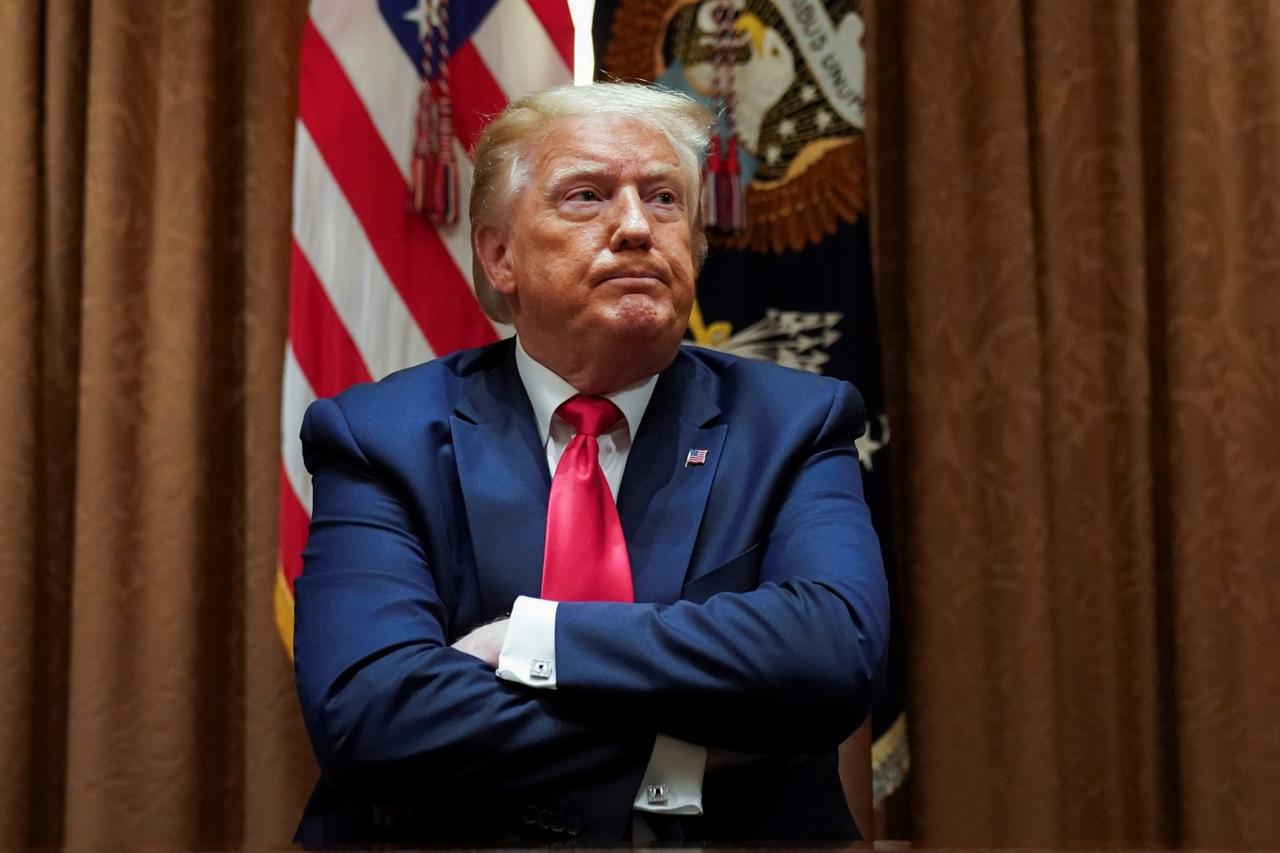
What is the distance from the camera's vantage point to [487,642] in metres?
1.76

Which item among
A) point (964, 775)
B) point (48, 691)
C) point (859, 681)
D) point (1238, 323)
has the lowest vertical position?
point (964, 775)

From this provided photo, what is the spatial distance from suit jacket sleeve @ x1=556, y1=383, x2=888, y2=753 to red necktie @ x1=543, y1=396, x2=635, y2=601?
5.6 inches

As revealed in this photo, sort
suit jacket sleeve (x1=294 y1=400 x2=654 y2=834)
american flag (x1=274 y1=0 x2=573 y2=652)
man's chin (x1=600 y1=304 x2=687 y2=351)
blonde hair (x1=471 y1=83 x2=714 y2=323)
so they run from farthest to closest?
american flag (x1=274 y1=0 x2=573 y2=652) → blonde hair (x1=471 y1=83 x2=714 y2=323) → man's chin (x1=600 y1=304 x2=687 y2=351) → suit jacket sleeve (x1=294 y1=400 x2=654 y2=834)

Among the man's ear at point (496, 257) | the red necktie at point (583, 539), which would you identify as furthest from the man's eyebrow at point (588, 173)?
the red necktie at point (583, 539)

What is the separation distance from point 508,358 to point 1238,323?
1596 mm

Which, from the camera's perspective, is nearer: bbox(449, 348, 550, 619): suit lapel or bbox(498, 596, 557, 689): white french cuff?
bbox(498, 596, 557, 689): white french cuff

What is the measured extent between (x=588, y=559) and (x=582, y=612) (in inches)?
6.7

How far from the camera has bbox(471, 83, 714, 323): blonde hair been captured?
2070 millimetres

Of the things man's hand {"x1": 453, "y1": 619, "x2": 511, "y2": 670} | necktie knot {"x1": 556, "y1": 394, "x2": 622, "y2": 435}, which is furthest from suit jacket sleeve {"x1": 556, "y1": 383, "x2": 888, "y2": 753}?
necktie knot {"x1": 556, "y1": 394, "x2": 622, "y2": 435}

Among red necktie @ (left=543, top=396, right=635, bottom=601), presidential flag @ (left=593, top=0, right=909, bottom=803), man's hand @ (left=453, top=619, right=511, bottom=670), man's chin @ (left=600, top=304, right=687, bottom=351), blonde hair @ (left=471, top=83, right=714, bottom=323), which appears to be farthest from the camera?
presidential flag @ (left=593, top=0, right=909, bottom=803)

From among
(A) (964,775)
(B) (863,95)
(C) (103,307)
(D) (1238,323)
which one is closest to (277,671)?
(C) (103,307)

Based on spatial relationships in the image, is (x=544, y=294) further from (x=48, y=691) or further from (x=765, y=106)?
(x=48, y=691)

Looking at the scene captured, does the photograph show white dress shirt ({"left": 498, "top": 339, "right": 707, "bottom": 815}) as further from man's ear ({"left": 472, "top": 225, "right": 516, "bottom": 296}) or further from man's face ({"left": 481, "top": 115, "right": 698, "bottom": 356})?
man's ear ({"left": 472, "top": 225, "right": 516, "bottom": 296})

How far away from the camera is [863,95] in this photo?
2.82m
